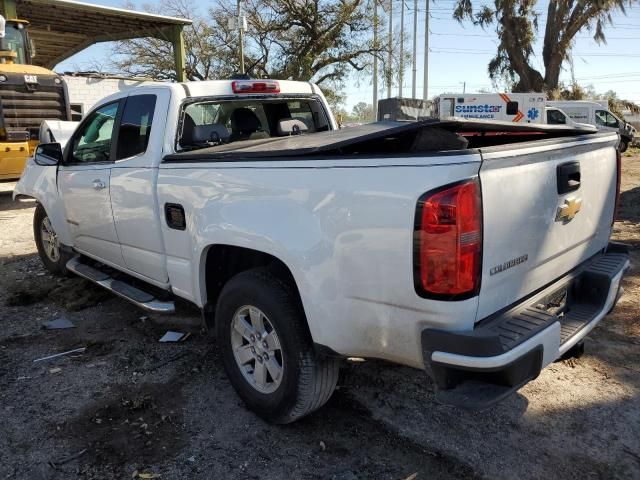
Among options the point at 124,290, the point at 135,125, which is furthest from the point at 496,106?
the point at 124,290

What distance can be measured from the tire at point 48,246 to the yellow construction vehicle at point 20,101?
5.57 metres

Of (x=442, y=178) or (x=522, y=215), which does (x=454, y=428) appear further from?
(x=442, y=178)

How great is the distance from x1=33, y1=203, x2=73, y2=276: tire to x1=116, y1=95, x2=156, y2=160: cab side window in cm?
202

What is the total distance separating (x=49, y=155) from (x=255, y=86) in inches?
84.7

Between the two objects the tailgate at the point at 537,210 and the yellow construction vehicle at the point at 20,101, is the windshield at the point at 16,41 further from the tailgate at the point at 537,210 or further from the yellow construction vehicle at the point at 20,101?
the tailgate at the point at 537,210

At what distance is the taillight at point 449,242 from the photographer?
207 centimetres

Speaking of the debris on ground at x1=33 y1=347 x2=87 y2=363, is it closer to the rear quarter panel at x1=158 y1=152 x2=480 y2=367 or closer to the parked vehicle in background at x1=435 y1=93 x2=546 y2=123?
the rear quarter panel at x1=158 y1=152 x2=480 y2=367

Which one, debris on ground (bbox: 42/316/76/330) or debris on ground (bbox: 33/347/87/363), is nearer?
debris on ground (bbox: 33/347/87/363)

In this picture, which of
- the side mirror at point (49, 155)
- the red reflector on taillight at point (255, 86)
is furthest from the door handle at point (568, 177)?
the side mirror at point (49, 155)

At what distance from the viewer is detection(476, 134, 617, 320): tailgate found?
2.21m

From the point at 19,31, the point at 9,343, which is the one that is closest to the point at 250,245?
the point at 9,343

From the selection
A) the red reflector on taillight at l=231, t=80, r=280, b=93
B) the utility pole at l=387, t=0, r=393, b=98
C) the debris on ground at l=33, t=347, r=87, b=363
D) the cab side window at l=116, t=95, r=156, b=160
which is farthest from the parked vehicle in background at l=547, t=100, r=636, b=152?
the debris on ground at l=33, t=347, r=87, b=363

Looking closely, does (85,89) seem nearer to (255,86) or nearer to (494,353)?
(255,86)

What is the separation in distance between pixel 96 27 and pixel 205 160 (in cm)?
2010
